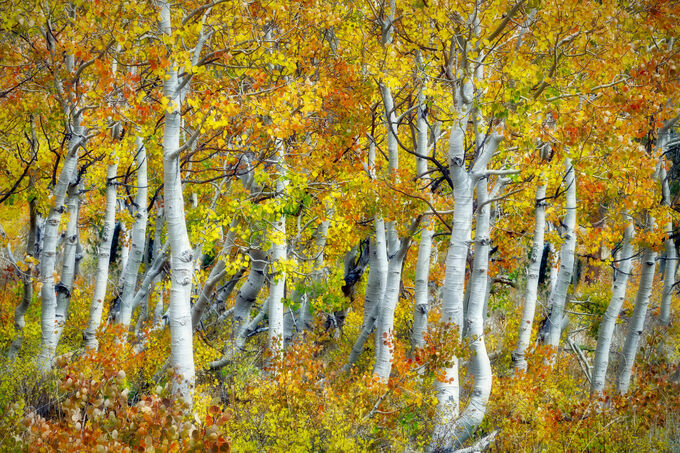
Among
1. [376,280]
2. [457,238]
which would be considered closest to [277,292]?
[376,280]

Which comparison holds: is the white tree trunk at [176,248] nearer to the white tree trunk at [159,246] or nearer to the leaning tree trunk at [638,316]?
the white tree trunk at [159,246]

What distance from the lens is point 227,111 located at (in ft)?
17.6

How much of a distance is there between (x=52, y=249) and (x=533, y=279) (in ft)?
25.7

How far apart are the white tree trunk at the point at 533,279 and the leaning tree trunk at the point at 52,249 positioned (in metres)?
7.25

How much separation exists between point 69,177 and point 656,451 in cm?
843

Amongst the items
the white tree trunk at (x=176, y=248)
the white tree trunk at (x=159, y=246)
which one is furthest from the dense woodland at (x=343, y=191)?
the white tree trunk at (x=159, y=246)

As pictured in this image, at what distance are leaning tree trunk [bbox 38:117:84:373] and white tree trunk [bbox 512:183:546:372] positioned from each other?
7.25 metres

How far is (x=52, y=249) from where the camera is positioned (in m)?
7.75

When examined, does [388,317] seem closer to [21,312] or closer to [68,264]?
[68,264]

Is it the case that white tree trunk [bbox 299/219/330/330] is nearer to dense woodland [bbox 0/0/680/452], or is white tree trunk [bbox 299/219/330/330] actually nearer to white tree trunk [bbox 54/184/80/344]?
dense woodland [bbox 0/0/680/452]

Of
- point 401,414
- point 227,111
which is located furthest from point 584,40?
point 401,414

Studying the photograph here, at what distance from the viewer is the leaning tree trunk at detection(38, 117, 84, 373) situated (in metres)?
7.41

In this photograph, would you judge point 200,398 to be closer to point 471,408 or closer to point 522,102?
point 471,408

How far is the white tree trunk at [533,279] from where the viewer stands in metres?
8.93
